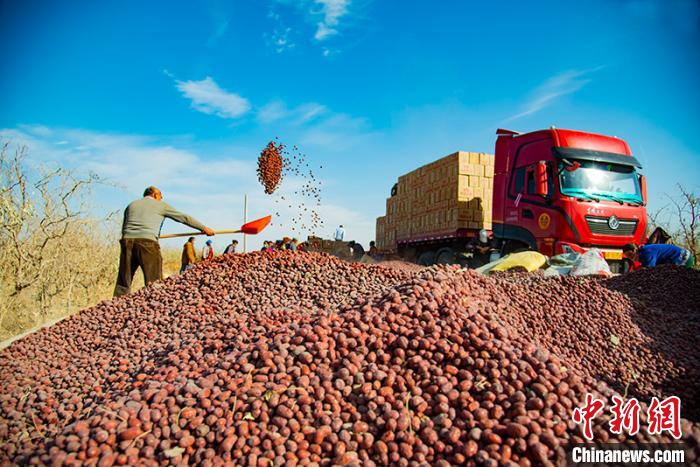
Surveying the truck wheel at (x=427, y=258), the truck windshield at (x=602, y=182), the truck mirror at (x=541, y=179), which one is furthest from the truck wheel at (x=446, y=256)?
the truck windshield at (x=602, y=182)

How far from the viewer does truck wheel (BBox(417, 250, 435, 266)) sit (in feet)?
35.3

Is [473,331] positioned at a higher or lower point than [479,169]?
lower

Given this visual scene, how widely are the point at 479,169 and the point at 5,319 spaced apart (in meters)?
9.18

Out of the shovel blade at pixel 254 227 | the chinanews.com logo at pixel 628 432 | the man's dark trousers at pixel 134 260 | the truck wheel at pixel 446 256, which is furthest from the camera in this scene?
the truck wheel at pixel 446 256

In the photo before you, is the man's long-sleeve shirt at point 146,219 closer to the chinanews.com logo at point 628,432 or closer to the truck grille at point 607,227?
the chinanews.com logo at point 628,432

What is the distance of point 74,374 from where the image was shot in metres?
3.14

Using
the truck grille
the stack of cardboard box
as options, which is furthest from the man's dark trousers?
the truck grille

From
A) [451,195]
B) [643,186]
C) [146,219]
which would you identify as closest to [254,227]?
[146,219]

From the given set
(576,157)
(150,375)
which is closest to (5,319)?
(150,375)

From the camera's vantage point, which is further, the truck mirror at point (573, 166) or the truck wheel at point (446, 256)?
the truck wheel at point (446, 256)

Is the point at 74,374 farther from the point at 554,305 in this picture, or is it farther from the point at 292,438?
the point at 554,305

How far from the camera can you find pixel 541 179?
298 inches

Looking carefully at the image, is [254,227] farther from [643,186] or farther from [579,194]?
[643,186]

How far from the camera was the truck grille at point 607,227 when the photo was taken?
7.33 m
